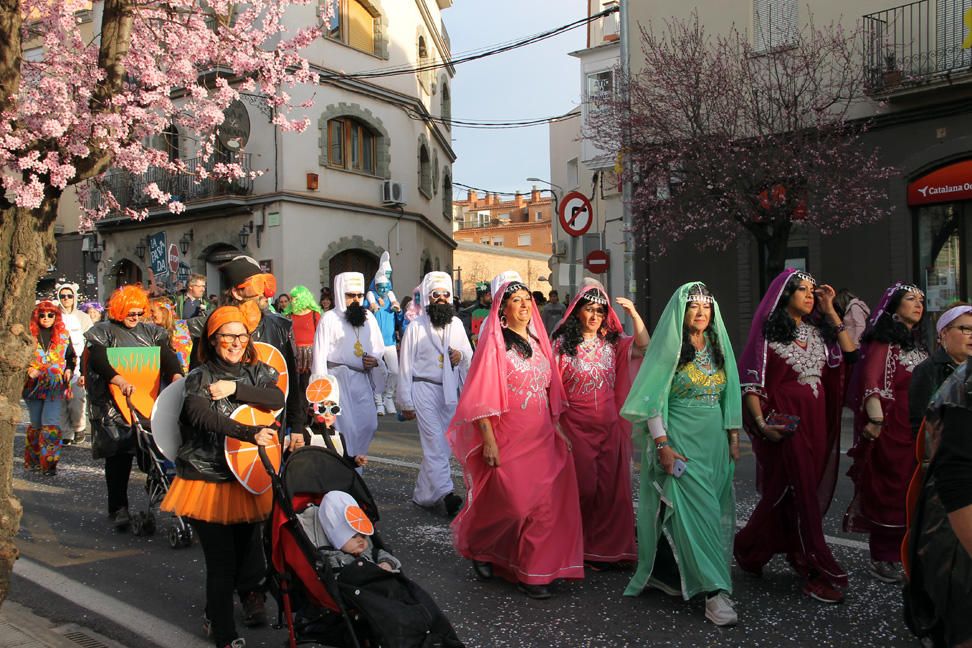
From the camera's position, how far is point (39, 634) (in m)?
4.59

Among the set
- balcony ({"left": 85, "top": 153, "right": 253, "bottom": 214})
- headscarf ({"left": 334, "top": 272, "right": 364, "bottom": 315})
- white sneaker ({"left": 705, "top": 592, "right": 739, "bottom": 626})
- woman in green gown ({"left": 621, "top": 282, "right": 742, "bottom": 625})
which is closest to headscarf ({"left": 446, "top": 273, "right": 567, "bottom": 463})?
woman in green gown ({"left": 621, "top": 282, "right": 742, "bottom": 625})

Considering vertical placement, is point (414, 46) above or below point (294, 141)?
above

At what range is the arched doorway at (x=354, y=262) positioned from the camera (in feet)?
84.9

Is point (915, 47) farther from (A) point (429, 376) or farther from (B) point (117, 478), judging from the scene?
(B) point (117, 478)

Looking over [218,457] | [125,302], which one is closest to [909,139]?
[125,302]

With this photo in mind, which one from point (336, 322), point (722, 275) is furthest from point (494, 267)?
point (336, 322)

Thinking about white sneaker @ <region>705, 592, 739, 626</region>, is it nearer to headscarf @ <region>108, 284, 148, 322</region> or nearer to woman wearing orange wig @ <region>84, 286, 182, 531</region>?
woman wearing orange wig @ <region>84, 286, 182, 531</region>

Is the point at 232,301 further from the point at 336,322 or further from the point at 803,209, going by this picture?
the point at 803,209

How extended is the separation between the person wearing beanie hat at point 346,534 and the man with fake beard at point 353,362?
13.6ft

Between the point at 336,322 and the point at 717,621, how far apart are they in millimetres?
4758

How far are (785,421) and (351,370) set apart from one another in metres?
4.34

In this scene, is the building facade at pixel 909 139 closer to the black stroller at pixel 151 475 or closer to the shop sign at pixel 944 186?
the shop sign at pixel 944 186

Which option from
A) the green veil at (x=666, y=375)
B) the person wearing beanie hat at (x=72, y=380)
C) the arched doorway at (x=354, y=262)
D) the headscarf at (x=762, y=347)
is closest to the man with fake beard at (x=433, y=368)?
the green veil at (x=666, y=375)

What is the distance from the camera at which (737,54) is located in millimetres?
16281
